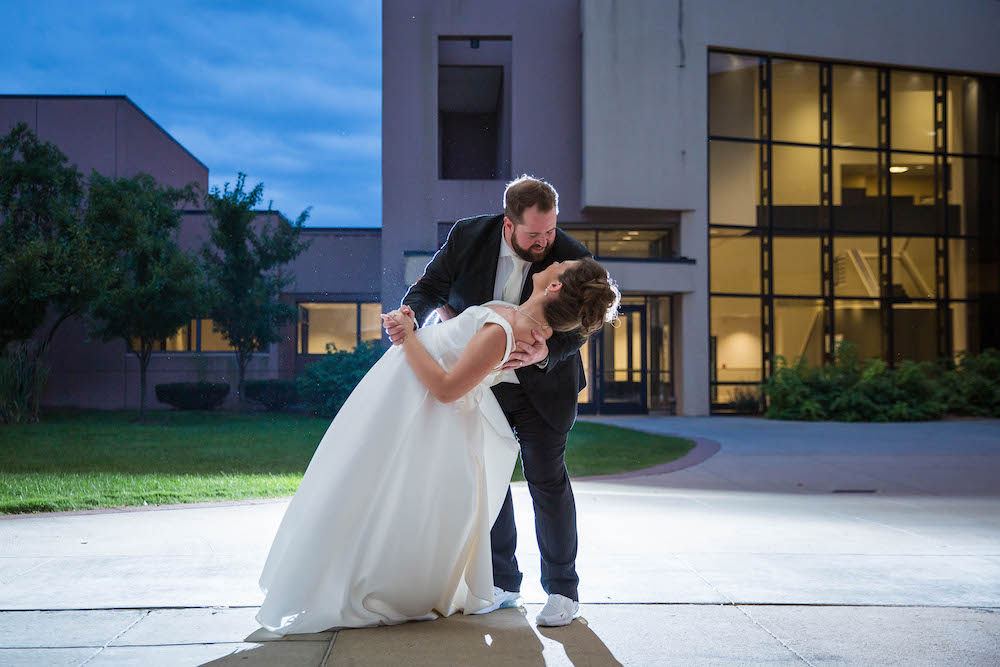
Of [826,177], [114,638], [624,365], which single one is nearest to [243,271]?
[624,365]

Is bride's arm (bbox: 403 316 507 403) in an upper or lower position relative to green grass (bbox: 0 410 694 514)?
upper

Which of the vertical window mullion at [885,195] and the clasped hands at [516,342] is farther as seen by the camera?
the vertical window mullion at [885,195]

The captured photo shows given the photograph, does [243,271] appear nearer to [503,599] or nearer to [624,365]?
[624,365]

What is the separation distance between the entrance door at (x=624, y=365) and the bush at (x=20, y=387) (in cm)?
1318

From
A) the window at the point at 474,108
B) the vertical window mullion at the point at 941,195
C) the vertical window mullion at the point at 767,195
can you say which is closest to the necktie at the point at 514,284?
the vertical window mullion at the point at 767,195

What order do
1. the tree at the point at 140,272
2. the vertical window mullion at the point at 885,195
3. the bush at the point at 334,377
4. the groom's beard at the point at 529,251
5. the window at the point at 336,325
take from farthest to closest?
the window at the point at 336,325 < the vertical window mullion at the point at 885,195 < the tree at the point at 140,272 < the bush at the point at 334,377 < the groom's beard at the point at 529,251

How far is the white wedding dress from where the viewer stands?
3.20 m

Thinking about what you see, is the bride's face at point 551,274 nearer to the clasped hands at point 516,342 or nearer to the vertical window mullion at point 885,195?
the clasped hands at point 516,342

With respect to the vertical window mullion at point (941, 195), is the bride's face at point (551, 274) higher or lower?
lower

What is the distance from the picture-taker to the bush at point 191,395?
21.9 meters

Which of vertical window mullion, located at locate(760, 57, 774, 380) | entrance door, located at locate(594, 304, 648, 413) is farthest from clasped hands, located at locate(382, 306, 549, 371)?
vertical window mullion, located at locate(760, 57, 774, 380)

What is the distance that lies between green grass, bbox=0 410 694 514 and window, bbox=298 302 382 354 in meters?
6.96

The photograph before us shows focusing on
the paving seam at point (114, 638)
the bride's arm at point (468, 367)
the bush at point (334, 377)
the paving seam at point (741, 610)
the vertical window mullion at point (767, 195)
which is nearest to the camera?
the paving seam at point (114, 638)

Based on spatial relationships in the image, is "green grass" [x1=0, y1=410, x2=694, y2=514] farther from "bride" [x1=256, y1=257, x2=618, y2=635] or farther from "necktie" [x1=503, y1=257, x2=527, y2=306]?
"necktie" [x1=503, y1=257, x2=527, y2=306]
